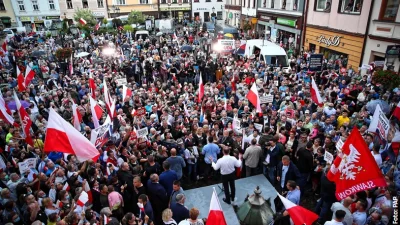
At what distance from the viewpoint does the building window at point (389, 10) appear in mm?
14219

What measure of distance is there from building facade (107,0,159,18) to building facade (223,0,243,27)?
1256 centimetres

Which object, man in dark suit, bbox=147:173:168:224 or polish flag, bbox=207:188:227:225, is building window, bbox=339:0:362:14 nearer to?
man in dark suit, bbox=147:173:168:224

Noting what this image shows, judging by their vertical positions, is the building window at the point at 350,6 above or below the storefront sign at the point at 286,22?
above

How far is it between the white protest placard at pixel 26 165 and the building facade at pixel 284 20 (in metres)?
21.9

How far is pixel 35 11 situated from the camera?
43.8 metres

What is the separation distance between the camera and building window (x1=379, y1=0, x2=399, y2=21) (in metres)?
14.2

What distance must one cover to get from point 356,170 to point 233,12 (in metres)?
44.4

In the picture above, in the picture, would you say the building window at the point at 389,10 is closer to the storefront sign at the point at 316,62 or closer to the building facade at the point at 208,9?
the storefront sign at the point at 316,62

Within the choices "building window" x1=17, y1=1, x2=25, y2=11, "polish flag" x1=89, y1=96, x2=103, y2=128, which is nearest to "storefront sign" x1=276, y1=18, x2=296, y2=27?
"polish flag" x1=89, y1=96, x2=103, y2=128

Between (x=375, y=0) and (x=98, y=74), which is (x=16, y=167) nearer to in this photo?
(x=98, y=74)

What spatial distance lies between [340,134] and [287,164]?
99.4 inches

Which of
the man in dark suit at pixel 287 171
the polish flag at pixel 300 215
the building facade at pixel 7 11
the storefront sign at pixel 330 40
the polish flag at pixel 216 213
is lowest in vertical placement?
the man in dark suit at pixel 287 171

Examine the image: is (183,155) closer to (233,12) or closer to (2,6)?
(233,12)

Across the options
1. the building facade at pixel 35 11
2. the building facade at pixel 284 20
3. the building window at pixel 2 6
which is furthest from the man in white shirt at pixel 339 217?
the building window at pixel 2 6
